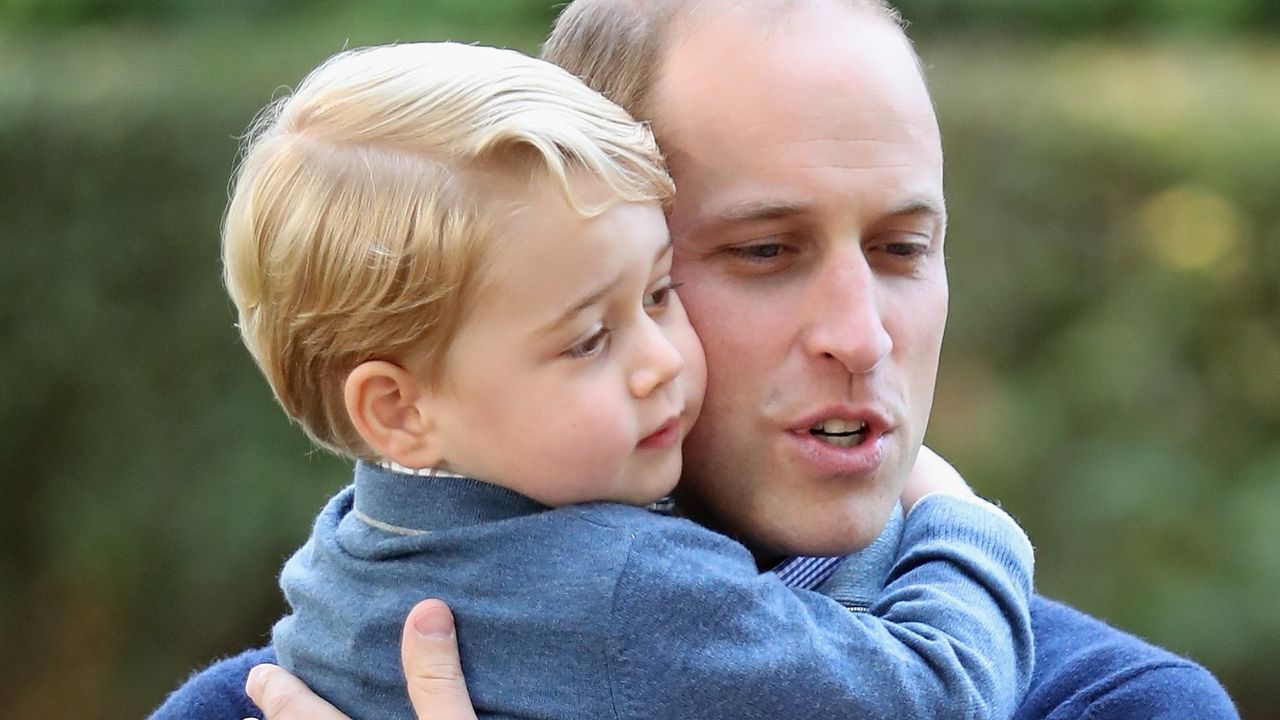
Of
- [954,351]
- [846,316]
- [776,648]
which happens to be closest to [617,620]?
[776,648]

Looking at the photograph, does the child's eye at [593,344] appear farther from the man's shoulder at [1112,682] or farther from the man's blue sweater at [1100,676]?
the man's shoulder at [1112,682]

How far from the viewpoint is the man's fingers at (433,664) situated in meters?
1.78

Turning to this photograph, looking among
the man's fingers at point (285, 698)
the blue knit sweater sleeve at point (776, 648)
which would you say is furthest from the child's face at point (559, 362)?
the man's fingers at point (285, 698)

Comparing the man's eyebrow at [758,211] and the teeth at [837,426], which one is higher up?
the man's eyebrow at [758,211]

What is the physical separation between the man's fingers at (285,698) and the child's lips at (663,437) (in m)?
0.49

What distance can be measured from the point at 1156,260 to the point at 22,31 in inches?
159

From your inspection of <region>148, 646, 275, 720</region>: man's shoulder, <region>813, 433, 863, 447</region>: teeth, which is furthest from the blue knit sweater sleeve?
<region>148, 646, 275, 720</region>: man's shoulder

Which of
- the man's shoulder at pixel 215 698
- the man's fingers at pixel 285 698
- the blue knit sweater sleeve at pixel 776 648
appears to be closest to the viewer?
the blue knit sweater sleeve at pixel 776 648

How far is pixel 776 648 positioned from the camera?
5.76 ft

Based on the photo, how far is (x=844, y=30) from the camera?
2.14 metres

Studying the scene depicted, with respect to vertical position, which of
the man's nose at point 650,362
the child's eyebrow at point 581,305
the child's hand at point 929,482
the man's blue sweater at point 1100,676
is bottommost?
the man's blue sweater at point 1100,676

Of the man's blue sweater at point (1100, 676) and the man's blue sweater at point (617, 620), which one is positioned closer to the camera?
the man's blue sweater at point (617, 620)

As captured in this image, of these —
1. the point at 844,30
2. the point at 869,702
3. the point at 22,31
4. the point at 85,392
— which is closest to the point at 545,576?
the point at 869,702

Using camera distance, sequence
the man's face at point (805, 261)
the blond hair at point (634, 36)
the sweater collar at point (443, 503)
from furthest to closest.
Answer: the blond hair at point (634, 36) → the man's face at point (805, 261) → the sweater collar at point (443, 503)
